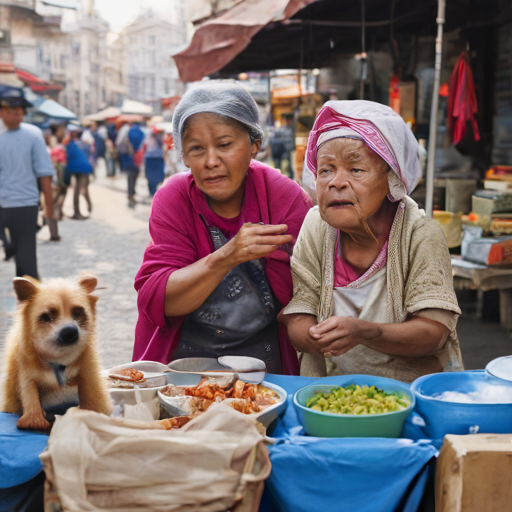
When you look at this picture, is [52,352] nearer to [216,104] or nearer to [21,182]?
[216,104]

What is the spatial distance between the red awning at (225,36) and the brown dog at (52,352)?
5.13 meters

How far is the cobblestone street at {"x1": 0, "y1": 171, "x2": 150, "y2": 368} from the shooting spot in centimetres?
578

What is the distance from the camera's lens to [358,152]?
216cm

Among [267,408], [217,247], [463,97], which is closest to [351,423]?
[267,408]

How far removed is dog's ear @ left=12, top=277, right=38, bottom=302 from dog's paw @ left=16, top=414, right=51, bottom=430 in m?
0.33

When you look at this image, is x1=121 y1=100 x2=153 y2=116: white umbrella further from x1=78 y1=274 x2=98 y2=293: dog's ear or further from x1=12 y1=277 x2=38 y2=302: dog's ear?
x1=12 y1=277 x2=38 y2=302: dog's ear

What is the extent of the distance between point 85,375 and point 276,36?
7.02m

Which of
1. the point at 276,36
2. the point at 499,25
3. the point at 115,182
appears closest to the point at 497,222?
the point at 499,25

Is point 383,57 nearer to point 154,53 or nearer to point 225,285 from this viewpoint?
point 225,285

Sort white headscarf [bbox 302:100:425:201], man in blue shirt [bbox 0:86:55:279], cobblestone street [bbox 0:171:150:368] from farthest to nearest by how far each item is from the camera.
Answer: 1. man in blue shirt [bbox 0:86:55:279]
2. cobblestone street [bbox 0:171:150:368]
3. white headscarf [bbox 302:100:425:201]

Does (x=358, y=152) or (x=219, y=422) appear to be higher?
(x=358, y=152)

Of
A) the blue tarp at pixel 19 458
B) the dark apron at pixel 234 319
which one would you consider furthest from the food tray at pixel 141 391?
the dark apron at pixel 234 319

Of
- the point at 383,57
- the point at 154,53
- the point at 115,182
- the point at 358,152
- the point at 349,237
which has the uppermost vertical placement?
the point at 154,53

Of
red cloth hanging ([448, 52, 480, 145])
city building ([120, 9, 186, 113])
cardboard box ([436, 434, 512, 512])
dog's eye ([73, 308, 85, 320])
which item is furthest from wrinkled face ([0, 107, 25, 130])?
city building ([120, 9, 186, 113])
